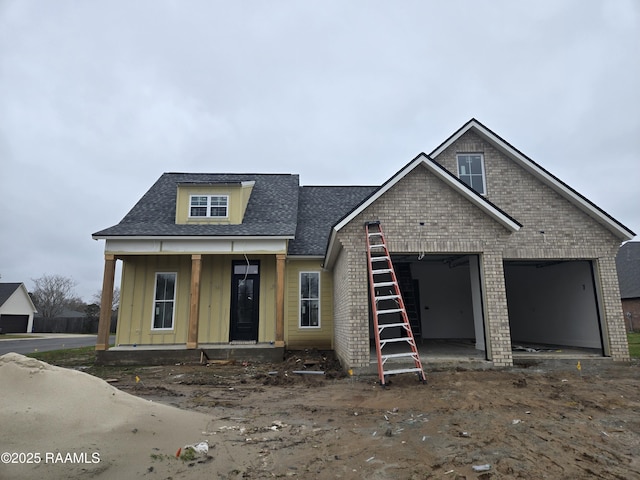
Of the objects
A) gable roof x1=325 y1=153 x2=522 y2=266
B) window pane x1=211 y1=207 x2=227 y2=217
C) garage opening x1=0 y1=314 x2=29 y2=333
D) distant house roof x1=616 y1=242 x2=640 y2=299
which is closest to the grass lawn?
gable roof x1=325 y1=153 x2=522 y2=266

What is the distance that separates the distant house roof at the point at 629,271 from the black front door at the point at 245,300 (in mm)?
30803

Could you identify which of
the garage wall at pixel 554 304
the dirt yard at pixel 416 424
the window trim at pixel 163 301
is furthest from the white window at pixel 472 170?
the window trim at pixel 163 301

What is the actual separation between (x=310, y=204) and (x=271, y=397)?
34.4 feet

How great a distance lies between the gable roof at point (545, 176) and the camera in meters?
9.60

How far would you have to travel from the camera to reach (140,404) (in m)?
5.01

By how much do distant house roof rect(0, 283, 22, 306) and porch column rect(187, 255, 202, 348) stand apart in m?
39.1

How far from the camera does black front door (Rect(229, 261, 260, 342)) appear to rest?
509 inches

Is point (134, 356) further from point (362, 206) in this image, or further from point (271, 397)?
point (362, 206)

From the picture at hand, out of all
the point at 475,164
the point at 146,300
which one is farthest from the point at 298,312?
the point at 475,164

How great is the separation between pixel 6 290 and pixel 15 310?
234cm

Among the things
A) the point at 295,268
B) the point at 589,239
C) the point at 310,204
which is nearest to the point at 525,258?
the point at 589,239

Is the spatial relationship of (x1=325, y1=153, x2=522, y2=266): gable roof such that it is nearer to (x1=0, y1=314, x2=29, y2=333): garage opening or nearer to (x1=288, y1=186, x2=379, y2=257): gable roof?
(x1=288, y1=186, x2=379, y2=257): gable roof

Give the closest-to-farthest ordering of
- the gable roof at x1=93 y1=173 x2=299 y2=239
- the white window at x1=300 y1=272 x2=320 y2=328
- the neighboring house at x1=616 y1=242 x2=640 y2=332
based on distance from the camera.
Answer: the gable roof at x1=93 y1=173 x2=299 y2=239 < the white window at x1=300 y1=272 x2=320 y2=328 < the neighboring house at x1=616 y1=242 x2=640 y2=332

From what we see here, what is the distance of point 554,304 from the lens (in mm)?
12164
